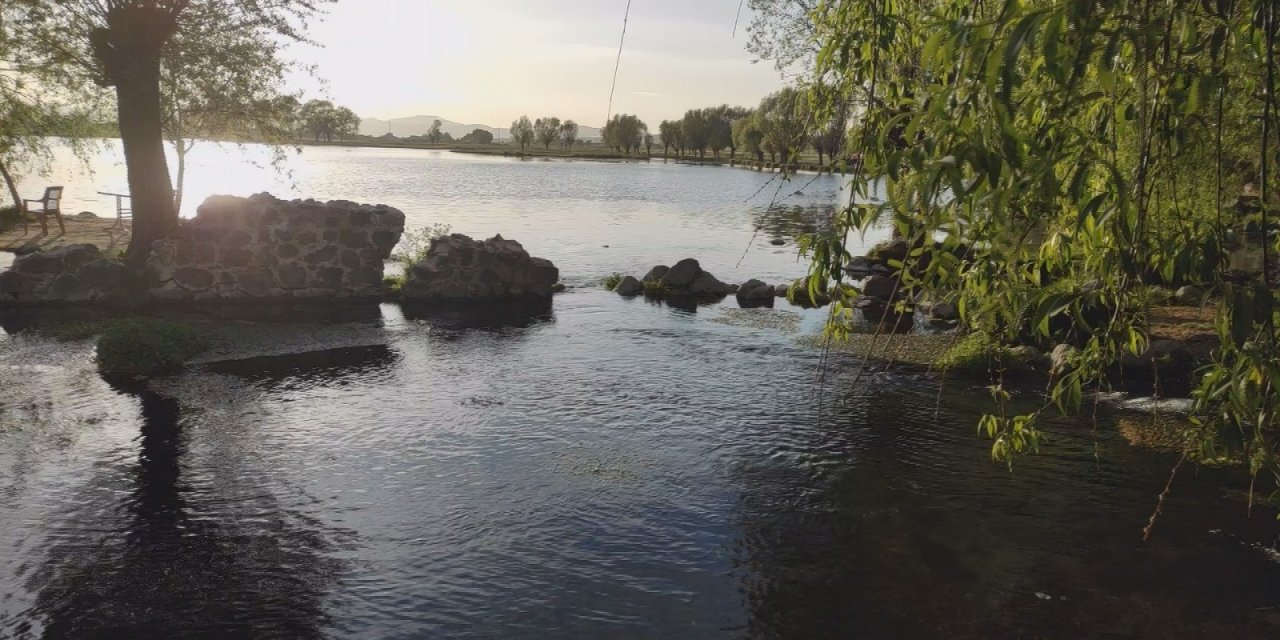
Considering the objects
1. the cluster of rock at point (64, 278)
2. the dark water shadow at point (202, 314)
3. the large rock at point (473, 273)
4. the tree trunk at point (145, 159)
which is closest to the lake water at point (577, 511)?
the dark water shadow at point (202, 314)

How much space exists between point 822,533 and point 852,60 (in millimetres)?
5853

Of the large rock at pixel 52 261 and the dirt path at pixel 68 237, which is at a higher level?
the large rock at pixel 52 261

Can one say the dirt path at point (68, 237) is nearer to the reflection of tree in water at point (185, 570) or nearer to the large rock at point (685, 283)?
the large rock at point (685, 283)

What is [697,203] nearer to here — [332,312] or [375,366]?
[332,312]

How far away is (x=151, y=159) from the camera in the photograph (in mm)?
22734

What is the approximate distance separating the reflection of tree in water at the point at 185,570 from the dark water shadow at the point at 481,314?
10.5 m

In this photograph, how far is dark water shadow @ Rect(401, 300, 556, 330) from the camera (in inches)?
803

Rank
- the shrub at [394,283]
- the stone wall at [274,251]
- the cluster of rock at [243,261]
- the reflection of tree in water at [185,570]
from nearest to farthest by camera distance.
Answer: the reflection of tree in water at [185,570]
the cluster of rock at [243,261]
the stone wall at [274,251]
the shrub at [394,283]

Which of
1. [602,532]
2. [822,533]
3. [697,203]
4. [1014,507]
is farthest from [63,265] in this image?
[697,203]

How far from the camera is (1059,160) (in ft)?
9.47

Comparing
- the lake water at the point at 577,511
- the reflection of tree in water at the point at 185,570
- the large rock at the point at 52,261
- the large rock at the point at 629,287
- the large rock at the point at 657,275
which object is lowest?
the reflection of tree in water at the point at 185,570

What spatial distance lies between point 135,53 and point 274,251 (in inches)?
225

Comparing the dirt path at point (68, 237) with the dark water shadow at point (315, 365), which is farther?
the dirt path at point (68, 237)

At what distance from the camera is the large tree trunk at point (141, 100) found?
21.5 m
